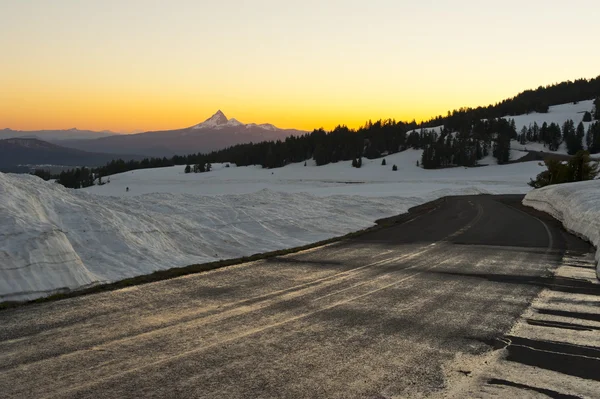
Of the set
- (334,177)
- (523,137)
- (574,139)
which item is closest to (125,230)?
(334,177)

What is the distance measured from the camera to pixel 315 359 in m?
5.60

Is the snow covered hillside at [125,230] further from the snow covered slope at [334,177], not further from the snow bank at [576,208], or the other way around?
the snow covered slope at [334,177]

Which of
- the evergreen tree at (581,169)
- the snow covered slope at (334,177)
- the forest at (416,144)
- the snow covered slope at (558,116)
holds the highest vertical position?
the snow covered slope at (558,116)

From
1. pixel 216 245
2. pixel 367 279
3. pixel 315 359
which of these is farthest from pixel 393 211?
pixel 315 359

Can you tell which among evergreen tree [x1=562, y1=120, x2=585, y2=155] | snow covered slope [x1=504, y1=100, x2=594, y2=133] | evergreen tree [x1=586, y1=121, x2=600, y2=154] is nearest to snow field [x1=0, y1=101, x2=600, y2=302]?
evergreen tree [x1=562, y1=120, x2=585, y2=155]

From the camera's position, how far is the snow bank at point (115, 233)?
898cm

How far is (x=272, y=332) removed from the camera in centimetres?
656

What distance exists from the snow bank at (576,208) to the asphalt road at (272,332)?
5048mm

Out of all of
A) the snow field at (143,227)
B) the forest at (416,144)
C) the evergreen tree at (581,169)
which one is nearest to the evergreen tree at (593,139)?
the forest at (416,144)

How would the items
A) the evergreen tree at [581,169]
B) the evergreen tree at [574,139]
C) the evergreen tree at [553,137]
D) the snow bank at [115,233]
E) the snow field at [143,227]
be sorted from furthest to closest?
the evergreen tree at [553,137], the evergreen tree at [574,139], the evergreen tree at [581,169], the snow field at [143,227], the snow bank at [115,233]

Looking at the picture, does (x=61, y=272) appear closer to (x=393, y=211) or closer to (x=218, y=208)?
(x=218, y=208)

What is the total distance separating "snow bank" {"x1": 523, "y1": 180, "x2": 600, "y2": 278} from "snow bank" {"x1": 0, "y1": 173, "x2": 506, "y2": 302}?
9306 millimetres

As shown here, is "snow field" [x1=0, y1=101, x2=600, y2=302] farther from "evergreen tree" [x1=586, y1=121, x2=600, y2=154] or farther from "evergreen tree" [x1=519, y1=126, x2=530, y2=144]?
"evergreen tree" [x1=519, y1=126, x2=530, y2=144]

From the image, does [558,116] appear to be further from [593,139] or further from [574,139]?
[574,139]
